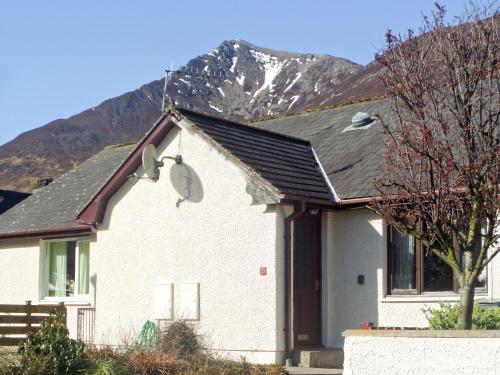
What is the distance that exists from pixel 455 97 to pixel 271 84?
18008 centimetres

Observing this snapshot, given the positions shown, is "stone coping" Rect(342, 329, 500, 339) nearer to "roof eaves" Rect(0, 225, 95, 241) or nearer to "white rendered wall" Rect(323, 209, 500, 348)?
"white rendered wall" Rect(323, 209, 500, 348)

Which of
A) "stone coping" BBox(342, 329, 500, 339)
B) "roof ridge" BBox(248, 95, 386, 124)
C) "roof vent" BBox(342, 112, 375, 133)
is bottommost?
"stone coping" BBox(342, 329, 500, 339)

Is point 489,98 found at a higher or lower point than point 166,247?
higher

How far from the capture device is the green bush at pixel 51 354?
1159 cm

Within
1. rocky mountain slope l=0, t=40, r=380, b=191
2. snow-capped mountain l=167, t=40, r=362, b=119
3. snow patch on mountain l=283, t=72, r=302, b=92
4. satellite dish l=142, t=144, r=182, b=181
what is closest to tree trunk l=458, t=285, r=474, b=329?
satellite dish l=142, t=144, r=182, b=181

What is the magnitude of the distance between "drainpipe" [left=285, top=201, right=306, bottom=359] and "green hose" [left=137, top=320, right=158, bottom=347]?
2.20 meters

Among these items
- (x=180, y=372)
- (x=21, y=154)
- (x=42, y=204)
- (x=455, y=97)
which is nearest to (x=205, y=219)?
(x=180, y=372)

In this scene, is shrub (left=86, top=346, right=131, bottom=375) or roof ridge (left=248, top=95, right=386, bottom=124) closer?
shrub (left=86, top=346, right=131, bottom=375)

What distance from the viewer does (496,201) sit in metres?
9.66

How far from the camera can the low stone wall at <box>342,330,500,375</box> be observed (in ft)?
28.8

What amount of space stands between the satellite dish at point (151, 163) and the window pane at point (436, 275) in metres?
5.27

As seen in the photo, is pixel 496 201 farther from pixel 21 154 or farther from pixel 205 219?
pixel 21 154

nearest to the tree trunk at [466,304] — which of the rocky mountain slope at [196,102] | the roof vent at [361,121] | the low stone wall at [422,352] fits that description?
the low stone wall at [422,352]

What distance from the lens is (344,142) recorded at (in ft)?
58.9
